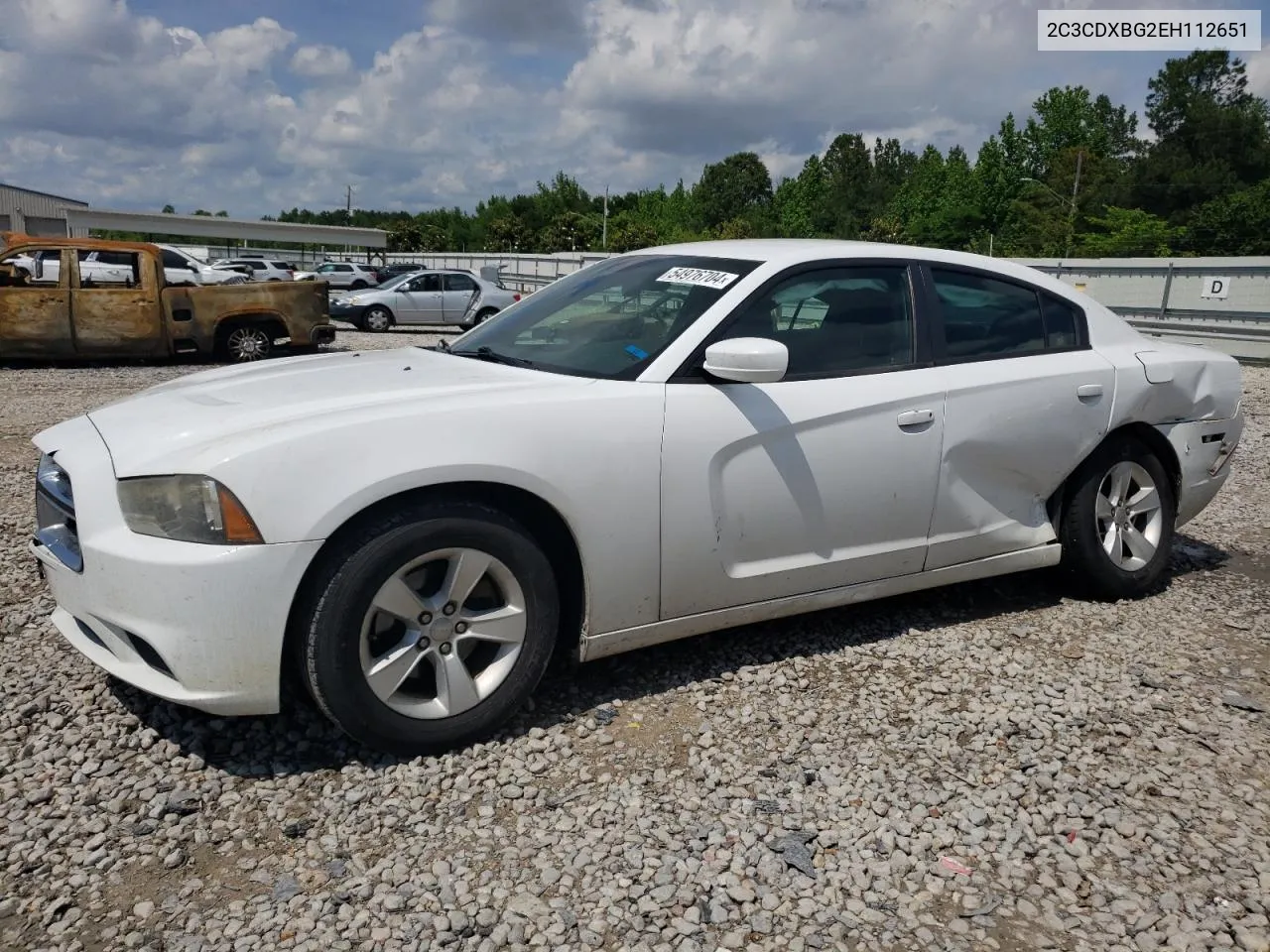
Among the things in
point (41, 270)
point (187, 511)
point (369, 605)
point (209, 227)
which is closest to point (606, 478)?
point (369, 605)

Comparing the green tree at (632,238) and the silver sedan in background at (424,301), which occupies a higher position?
the green tree at (632,238)

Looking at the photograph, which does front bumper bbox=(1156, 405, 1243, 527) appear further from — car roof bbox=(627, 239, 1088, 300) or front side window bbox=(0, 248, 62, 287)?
front side window bbox=(0, 248, 62, 287)

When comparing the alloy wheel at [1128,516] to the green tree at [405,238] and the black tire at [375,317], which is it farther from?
the green tree at [405,238]

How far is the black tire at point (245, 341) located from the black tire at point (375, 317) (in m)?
6.62

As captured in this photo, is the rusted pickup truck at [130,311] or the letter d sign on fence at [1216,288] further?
the letter d sign on fence at [1216,288]

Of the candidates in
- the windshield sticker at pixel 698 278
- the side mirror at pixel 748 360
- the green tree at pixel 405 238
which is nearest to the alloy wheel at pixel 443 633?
the side mirror at pixel 748 360

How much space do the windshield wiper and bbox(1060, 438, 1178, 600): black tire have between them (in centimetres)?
251

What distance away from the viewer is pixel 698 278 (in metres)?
3.65

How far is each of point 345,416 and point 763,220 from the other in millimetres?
87309

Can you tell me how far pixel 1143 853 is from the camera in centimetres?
259

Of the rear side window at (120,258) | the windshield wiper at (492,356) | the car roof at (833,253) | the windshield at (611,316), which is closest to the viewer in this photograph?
the windshield at (611,316)

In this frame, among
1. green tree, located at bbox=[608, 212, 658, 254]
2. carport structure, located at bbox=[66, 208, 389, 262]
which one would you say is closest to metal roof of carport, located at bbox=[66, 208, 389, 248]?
carport structure, located at bbox=[66, 208, 389, 262]

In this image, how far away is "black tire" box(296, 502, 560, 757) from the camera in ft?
8.81

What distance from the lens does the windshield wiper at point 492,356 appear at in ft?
11.5
